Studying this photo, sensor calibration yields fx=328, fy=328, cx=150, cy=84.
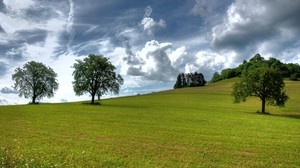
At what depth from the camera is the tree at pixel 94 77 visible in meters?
91.8

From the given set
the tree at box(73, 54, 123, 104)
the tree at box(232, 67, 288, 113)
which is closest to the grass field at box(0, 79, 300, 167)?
the tree at box(232, 67, 288, 113)

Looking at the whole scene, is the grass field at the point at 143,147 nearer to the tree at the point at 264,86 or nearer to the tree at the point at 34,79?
the tree at the point at 264,86

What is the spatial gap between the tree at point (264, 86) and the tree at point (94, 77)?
35.5 meters

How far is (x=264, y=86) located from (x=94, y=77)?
45.3 m

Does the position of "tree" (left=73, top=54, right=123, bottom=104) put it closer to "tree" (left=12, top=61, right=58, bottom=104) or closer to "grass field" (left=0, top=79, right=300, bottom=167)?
"tree" (left=12, top=61, right=58, bottom=104)

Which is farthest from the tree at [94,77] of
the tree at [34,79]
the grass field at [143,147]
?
the grass field at [143,147]

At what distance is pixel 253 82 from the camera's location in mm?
79000

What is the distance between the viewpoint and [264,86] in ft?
256

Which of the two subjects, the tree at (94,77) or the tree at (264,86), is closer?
the tree at (264,86)

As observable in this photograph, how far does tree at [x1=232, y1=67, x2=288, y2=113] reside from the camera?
251 feet

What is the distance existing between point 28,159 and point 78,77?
73975mm

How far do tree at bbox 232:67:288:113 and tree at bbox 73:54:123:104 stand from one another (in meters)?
35.5

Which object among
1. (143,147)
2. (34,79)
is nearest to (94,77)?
(34,79)

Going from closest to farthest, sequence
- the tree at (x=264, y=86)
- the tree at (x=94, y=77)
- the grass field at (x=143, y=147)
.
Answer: the grass field at (x=143, y=147)
the tree at (x=264, y=86)
the tree at (x=94, y=77)
